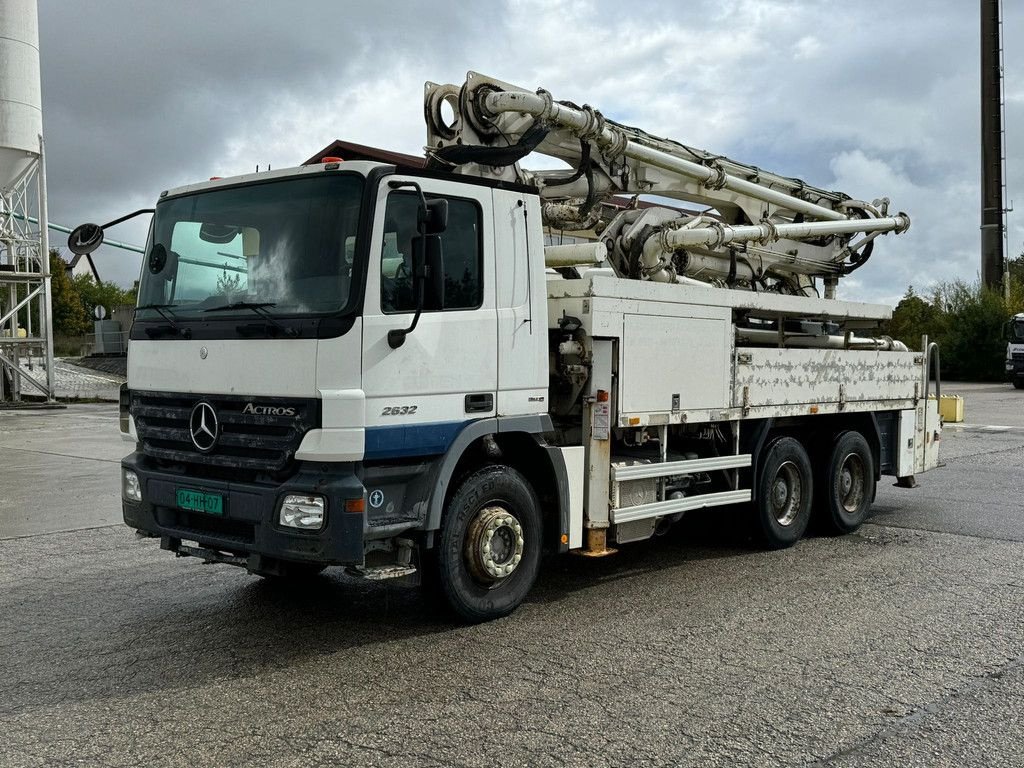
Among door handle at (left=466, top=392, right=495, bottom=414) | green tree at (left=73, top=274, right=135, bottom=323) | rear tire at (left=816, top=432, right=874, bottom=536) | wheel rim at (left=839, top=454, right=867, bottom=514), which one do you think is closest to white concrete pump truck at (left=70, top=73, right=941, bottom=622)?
door handle at (left=466, top=392, right=495, bottom=414)

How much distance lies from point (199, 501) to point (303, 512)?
0.78 metres

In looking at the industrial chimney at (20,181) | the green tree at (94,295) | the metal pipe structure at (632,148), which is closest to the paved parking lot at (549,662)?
the metal pipe structure at (632,148)

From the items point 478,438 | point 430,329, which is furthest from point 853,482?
point 430,329

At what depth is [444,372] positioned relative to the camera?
5.77 metres

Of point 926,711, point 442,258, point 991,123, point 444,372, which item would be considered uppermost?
point 991,123

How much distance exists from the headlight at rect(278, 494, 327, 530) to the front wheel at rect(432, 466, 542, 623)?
83 centimetres

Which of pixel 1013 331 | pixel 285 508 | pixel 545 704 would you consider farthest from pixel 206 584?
pixel 1013 331

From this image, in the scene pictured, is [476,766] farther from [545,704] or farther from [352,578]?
[352,578]

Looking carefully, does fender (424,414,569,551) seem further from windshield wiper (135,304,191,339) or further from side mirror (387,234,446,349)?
windshield wiper (135,304,191,339)

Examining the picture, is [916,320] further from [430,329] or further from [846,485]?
[430,329]

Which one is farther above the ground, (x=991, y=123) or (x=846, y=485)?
(x=991, y=123)

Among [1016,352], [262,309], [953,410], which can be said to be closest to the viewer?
[262,309]

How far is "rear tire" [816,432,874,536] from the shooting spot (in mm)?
9211

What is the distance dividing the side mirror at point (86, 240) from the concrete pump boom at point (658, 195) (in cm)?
228
